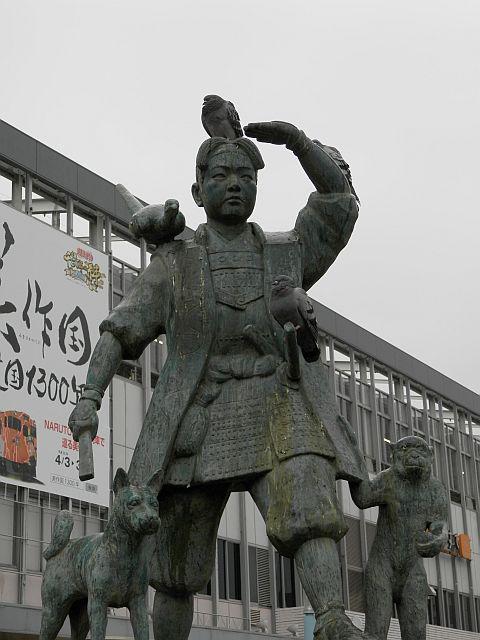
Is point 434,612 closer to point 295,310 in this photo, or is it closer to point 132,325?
point 132,325

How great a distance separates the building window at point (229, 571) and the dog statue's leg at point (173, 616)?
90.0 ft

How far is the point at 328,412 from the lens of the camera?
615 centimetres

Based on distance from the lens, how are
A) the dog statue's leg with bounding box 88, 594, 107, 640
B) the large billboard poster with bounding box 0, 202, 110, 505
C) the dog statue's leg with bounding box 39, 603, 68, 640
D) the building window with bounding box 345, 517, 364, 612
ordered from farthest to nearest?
the building window with bounding box 345, 517, 364, 612
the large billboard poster with bounding box 0, 202, 110, 505
the dog statue's leg with bounding box 39, 603, 68, 640
the dog statue's leg with bounding box 88, 594, 107, 640

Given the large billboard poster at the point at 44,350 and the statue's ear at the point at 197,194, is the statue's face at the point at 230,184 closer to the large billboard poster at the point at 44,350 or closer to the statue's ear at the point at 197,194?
the statue's ear at the point at 197,194

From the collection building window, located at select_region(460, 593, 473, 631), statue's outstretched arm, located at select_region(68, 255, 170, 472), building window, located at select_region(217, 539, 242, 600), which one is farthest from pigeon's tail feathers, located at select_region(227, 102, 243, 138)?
building window, located at select_region(460, 593, 473, 631)

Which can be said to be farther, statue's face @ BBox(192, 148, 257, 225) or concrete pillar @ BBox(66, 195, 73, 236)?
concrete pillar @ BBox(66, 195, 73, 236)

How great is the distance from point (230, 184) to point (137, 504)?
62.9 inches

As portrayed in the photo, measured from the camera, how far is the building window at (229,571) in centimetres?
3381

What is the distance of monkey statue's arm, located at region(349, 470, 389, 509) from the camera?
6216mm

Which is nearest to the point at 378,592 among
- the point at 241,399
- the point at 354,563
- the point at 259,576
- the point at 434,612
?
the point at 241,399

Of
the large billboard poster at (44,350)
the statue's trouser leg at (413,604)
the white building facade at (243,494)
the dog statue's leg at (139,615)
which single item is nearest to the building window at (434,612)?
the white building facade at (243,494)

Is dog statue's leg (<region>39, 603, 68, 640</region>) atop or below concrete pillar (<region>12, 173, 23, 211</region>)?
below

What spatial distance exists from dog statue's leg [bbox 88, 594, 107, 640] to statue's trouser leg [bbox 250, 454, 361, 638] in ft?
4.05

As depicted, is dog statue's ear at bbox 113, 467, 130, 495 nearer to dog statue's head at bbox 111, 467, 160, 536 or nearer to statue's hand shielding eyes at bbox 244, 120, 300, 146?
dog statue's head at bbox 111, 467, 160, 536
